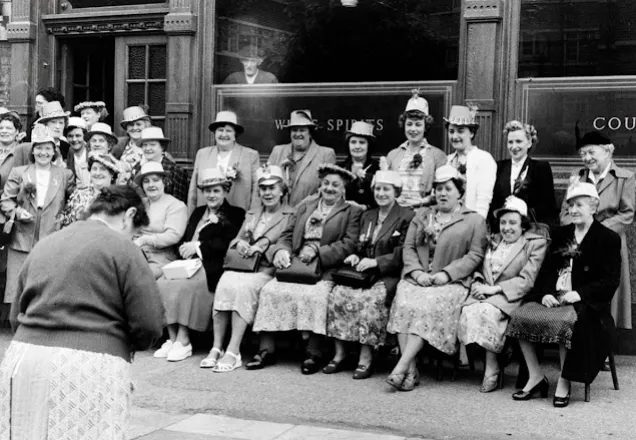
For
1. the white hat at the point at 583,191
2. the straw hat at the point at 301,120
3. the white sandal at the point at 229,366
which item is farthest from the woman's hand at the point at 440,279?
the straw hat at the point at 301,120

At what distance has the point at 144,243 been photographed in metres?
8.91

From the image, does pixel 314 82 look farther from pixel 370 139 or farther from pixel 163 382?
pixel 163 382

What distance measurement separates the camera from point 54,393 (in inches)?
163

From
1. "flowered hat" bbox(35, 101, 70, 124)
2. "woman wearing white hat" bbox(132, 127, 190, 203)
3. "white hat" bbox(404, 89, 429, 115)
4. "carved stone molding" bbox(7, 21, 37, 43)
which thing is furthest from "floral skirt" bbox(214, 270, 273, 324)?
"carved stone molding" bbox(7, 21, 37, 43)

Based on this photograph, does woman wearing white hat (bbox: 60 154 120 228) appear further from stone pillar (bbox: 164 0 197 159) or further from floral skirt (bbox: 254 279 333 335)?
floral skirt (bbox: 254 279 333 335)

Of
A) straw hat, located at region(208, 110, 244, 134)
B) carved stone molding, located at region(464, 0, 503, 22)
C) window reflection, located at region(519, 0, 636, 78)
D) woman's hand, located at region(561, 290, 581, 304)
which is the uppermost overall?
carved stone molding, located at region(464, 0, 503, 22)

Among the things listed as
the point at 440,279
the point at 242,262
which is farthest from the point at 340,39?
the point at 440,279

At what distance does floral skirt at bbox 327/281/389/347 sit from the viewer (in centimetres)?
774

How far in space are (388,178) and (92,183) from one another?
114 inches

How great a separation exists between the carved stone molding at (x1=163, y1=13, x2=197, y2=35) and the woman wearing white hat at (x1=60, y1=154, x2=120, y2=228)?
213cm

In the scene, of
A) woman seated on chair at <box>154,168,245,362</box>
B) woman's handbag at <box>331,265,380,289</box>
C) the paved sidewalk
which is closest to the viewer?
the paved sidewalk

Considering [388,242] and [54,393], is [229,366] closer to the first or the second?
[388,242]

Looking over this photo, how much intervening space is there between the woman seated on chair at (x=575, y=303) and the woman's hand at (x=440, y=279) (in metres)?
0.65

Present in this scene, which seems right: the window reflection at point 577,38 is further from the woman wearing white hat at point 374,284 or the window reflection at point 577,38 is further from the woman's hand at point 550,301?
the woman's hand at point 550,301
